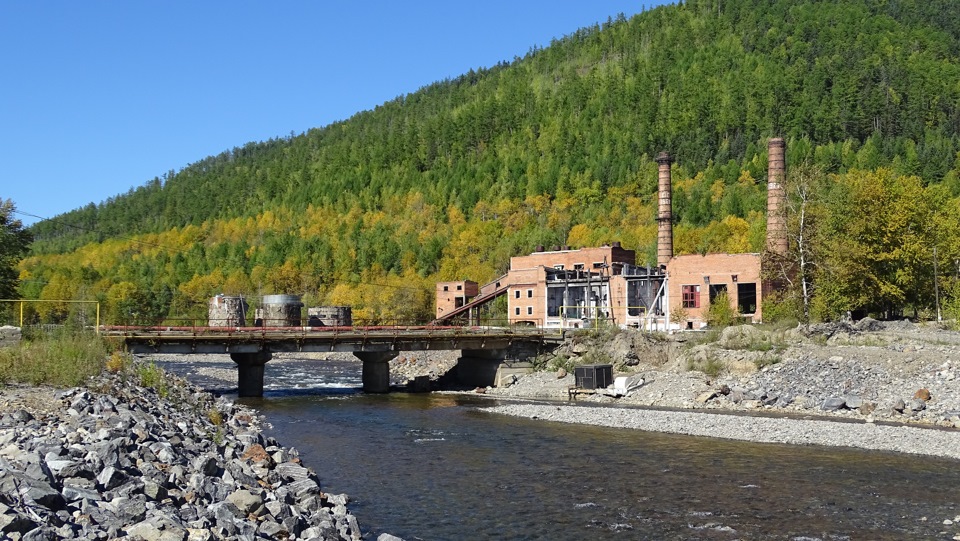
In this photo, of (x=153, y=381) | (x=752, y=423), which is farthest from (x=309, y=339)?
(x=752, y=423)

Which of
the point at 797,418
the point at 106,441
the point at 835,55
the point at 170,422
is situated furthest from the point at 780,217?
the point at 835,55

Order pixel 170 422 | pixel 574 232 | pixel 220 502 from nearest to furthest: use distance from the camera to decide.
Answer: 1. pixel 220 502
2. pixel 170 422
3. pixel 574 232

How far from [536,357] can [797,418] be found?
20573 millimetres

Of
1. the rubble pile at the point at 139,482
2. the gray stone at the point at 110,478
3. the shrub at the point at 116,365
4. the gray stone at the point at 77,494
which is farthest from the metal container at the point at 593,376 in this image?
the gray stone at the point at 77,494

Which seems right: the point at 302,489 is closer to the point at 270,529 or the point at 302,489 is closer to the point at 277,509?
the point at 277,509

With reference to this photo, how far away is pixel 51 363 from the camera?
20.8 m

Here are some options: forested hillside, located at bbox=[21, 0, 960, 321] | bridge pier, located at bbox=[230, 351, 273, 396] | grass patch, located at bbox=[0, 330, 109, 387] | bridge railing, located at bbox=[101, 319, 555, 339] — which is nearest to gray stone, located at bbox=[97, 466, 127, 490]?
grass patch, located at bbox=[0, 330, 109, 387]

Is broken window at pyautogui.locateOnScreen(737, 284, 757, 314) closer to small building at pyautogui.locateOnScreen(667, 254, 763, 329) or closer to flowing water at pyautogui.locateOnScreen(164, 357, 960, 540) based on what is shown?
small building at pyautogui.locateOnScreen(667, 254, 763, 329)

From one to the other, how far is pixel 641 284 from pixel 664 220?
6.80 meters

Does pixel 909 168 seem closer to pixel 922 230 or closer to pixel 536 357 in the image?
pixel 922 230

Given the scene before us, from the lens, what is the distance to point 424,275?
131250mm

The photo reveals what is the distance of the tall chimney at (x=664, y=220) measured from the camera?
66.8 meters

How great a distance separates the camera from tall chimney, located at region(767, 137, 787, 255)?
5878 centimetres

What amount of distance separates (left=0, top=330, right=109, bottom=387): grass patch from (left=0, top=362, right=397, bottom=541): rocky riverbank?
918 mm
